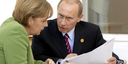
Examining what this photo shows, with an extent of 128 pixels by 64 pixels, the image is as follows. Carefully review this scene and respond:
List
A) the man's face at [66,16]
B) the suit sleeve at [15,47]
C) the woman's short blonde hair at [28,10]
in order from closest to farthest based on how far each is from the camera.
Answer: the suit sleeve at [15,47] < the woman's short blonde hair at [28,10] < the man's face at [66,16]

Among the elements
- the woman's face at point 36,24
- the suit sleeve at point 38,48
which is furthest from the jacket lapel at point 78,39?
the woman's face at point 36,24

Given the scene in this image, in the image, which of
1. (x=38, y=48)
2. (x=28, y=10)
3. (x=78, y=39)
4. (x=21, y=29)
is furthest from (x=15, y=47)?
(x=78, y=39)

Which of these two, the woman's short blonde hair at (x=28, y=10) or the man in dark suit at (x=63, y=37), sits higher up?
the woman's short blonde hair at (x=28, y=10)

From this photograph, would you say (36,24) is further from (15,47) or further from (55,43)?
(55,43)

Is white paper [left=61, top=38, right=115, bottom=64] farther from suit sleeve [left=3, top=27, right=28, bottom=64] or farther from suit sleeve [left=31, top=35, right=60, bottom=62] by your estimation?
suit sleeve [left=31, top=35, right=60, bottom=62]

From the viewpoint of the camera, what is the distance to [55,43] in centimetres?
156

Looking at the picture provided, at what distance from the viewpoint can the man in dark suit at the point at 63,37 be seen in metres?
1.52

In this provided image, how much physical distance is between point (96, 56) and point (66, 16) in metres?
0.47

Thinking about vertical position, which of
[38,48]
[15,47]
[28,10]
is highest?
[28,10]

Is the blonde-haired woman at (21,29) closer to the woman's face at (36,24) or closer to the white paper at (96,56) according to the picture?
the woman's face at (36,24)

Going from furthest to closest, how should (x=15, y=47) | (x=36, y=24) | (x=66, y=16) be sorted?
(x=66, y=16) → (x=36, y=24) → (x=15, y=47)

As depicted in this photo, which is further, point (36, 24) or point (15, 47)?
point (36, 24)

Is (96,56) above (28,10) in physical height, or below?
below

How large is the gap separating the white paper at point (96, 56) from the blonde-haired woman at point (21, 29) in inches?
10.1
